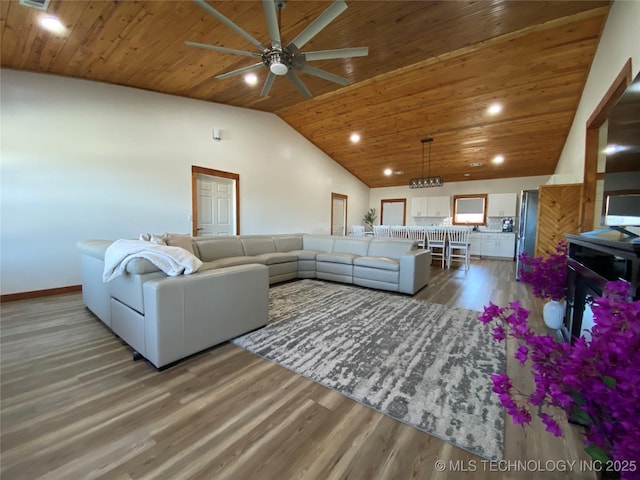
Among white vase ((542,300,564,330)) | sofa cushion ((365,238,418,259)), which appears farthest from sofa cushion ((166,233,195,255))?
white vase ((542,300,564,330))

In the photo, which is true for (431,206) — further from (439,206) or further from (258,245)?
(258,245)

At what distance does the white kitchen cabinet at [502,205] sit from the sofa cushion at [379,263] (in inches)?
207

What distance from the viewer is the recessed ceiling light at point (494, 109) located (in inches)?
184

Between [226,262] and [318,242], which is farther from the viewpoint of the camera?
[318,242]

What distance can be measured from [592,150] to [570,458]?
3926 mm

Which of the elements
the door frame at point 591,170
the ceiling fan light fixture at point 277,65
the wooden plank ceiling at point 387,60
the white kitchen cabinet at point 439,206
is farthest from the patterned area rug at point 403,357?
the white kitchen cabinet at point 439,206

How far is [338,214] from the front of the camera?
28.5ft

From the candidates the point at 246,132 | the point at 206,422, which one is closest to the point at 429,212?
the point at 246,132

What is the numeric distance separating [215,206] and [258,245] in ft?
4.59

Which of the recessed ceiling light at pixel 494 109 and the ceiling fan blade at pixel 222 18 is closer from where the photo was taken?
the ceiling fan blade at pixel 222 18

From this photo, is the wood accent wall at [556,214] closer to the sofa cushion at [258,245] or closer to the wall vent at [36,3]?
the sofa cushion at [258,245]

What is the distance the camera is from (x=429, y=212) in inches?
335

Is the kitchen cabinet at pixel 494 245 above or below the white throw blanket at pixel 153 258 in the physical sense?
below

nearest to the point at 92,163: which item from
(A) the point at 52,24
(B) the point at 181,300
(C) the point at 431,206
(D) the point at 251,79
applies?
(A) the point at 52,24
